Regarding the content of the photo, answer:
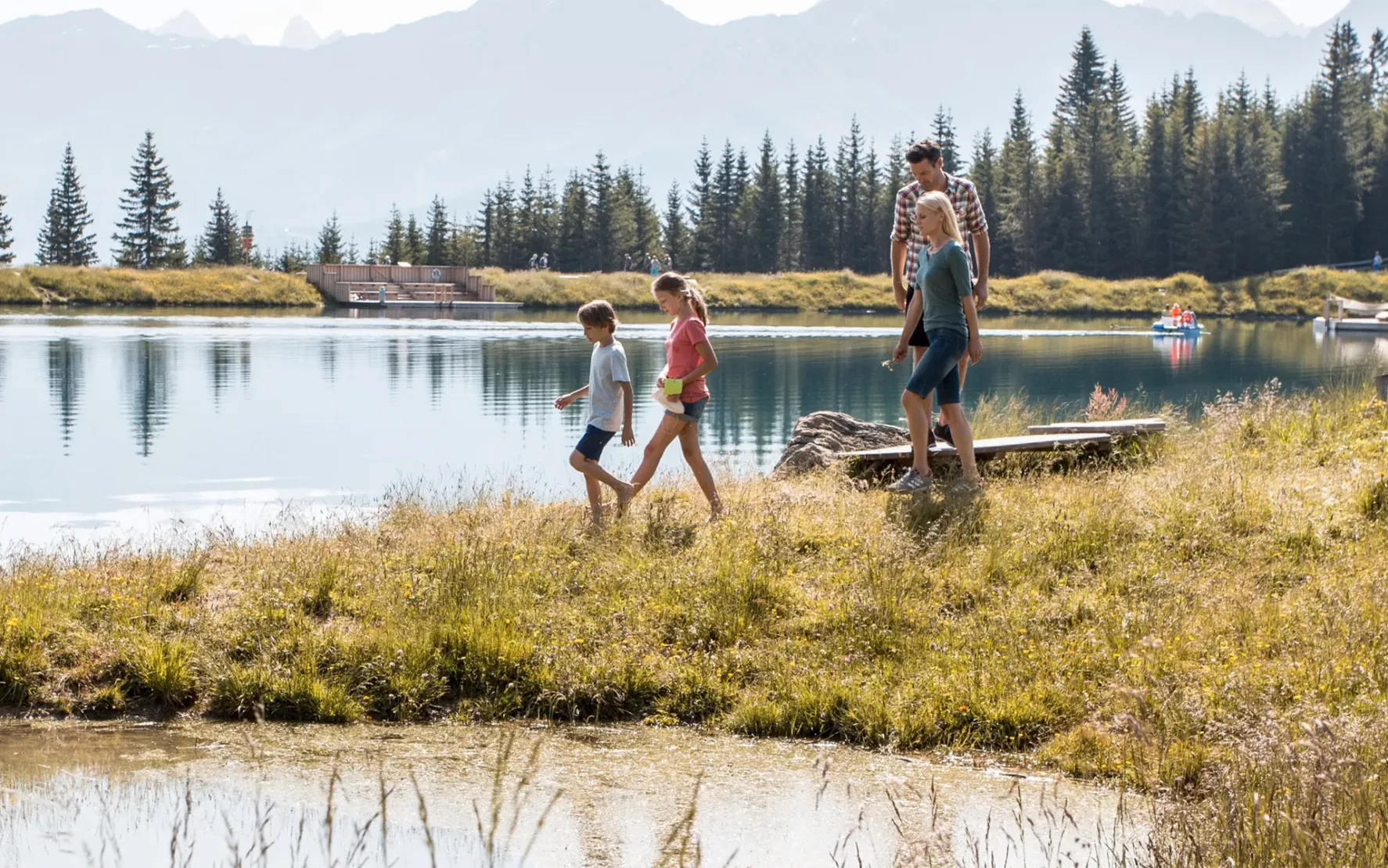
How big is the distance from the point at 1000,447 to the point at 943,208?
212 cm

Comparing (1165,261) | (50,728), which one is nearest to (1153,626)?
(50,728)

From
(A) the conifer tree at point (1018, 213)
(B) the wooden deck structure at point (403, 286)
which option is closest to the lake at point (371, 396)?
(B) the wooden deck structure at point (403, 286)

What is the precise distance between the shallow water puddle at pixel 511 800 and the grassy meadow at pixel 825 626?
0.88 ft

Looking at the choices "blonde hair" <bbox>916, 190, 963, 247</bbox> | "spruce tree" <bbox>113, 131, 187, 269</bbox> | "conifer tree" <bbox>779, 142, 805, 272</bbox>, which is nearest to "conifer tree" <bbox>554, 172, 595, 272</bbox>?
"conifer tree" <bbox>779, 142, 805, 272</bbox>

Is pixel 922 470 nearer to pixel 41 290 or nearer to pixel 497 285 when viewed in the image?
pixel 41 290

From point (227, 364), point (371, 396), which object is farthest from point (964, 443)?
point (227, 364)

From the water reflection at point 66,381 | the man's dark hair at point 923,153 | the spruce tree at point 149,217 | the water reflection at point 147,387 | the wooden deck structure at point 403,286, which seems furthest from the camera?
the spruce tree at point 149,217

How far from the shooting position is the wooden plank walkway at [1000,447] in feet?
32.6

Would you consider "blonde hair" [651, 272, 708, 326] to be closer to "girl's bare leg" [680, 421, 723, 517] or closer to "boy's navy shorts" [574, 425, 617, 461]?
"girl's bare leg" [680, 421, 723, 517]

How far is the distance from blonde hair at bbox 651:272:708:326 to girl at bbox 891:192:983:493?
1281mm

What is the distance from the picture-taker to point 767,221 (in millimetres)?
104250

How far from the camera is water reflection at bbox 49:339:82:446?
2125 cm

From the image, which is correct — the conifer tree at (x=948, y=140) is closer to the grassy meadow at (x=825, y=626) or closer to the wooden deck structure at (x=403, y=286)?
the wooden deck structure at (x=403, y=286)

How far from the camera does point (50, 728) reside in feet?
20.1
